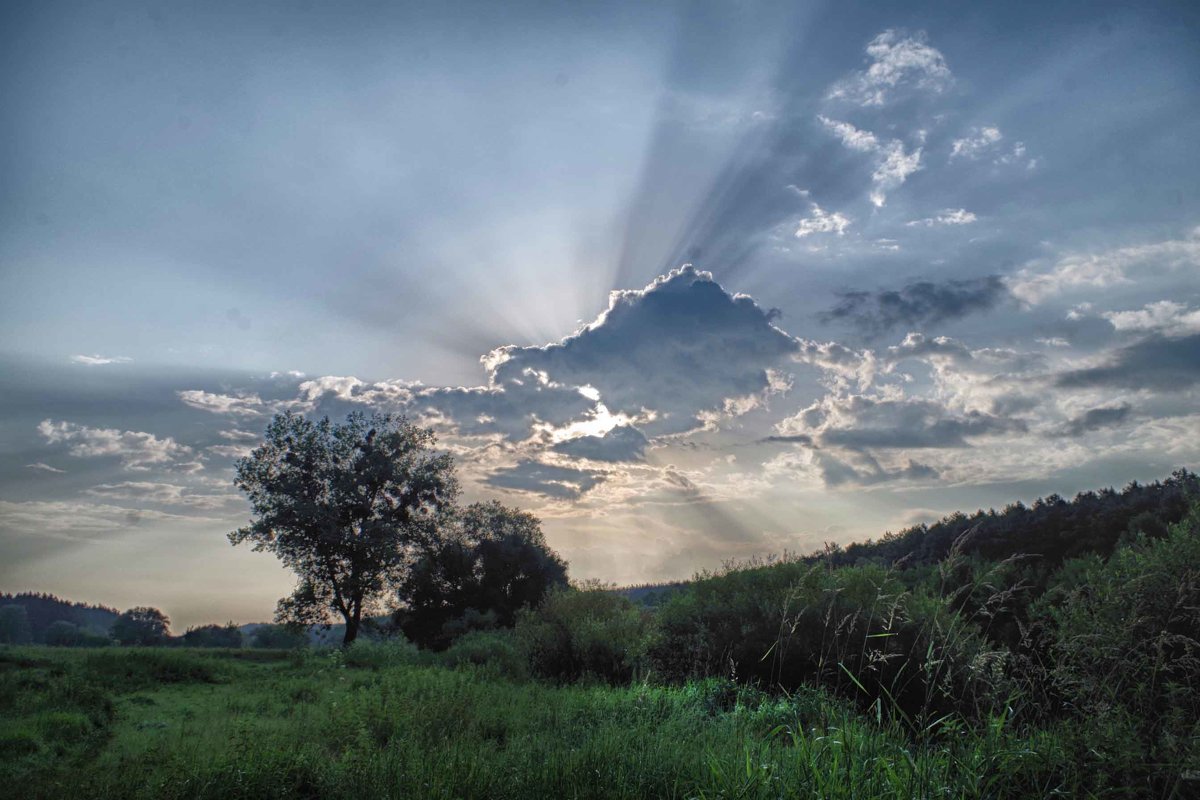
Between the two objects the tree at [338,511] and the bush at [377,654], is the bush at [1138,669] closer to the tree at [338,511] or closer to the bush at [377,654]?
the bush at [377,654]

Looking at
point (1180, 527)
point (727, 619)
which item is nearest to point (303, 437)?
point (727, 619)

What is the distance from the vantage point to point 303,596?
30953 mm

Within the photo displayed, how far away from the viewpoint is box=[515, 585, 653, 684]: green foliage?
17.7 m

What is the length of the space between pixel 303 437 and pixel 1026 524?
3496 centimetres

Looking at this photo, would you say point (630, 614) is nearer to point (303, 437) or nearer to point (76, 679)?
point (76, 679)

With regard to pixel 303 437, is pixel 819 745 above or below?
below

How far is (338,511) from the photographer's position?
30.8 meters

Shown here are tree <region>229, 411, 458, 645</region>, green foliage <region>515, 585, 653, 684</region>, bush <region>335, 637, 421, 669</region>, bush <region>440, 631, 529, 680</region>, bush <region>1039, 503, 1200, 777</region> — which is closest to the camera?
bush <region>1039, 503, 1200, 777</region>

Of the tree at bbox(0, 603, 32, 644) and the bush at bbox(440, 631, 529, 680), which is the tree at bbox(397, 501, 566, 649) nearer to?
the bush at bbox(440, 631, 529, 680)

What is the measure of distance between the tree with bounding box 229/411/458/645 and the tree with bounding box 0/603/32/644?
40.3m

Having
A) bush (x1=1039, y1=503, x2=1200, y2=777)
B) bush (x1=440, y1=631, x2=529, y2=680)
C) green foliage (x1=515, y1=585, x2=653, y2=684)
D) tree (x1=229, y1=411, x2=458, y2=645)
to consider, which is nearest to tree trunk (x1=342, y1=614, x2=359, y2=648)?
tree (x1=229, y1=411, x2=458, y2=645)

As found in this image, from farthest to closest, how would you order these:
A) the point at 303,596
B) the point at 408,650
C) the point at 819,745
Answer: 1. the point at 303,596
2. the point at 408,650
3. the point at 819,745

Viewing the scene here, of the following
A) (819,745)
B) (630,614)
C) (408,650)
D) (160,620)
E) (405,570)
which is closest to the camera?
(819,745)

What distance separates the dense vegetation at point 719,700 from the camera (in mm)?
5012
